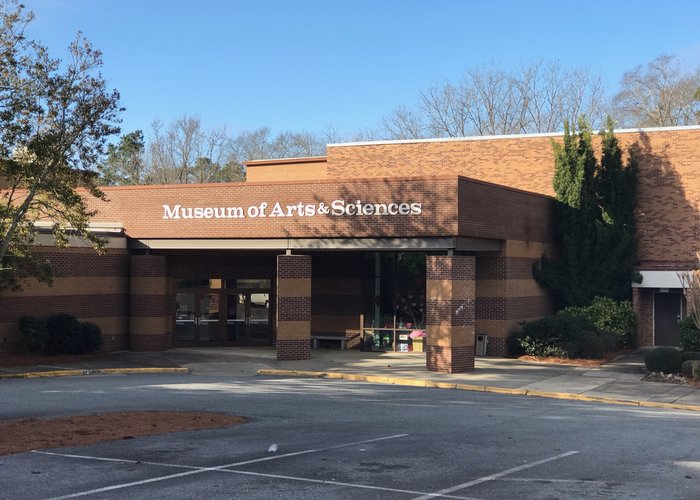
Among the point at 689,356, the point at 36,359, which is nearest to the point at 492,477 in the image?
the point at 689,356

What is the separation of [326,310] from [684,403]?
55.0ft

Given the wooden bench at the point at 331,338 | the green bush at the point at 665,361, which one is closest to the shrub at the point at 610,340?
the green bush at the point at 665,361

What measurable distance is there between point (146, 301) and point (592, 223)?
1862 cm

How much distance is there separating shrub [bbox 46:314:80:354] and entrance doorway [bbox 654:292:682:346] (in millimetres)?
24012

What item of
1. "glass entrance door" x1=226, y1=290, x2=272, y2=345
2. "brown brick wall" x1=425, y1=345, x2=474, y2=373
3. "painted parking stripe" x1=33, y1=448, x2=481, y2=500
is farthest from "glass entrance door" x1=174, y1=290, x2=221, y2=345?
"painted parking stripe" x1=33, y1=448, x2=481, y2=500

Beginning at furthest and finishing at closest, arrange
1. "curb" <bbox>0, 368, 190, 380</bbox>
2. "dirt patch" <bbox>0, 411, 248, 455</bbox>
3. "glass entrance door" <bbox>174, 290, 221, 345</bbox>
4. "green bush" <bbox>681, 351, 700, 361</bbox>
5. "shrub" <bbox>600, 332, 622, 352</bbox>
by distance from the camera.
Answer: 1. "glass entrance door" <bbox>174, 290, 221, 345</bbox>
2. "shrub" <bbox>600, 332, 622, 352</bbox>
3. "green bush" <bbox>681, 351, 700, 361</bbox>
4. "curb" <bbox>0, 368, 190, 380</bbox>
5. "dirt patch" <bbox>0, 411, 248, 455</bbox>

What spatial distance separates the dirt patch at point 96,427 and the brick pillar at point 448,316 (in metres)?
11.3

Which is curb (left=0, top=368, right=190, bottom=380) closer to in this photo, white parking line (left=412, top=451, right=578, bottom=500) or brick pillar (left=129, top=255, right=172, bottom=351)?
brick pillar (left=129, top=255, right=172, bottom=351)

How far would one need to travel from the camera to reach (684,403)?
20.9 metres

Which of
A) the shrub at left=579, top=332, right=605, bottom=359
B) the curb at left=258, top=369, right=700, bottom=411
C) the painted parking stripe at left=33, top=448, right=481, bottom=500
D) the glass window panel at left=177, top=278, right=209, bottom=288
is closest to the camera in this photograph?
the painted parking stripe at left=33, top=448, right=481, bottom=500

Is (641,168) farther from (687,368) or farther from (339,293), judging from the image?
(339,293)

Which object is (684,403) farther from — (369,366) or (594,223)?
(594,223)

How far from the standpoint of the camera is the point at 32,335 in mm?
26422

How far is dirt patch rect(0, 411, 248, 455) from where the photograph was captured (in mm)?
13298
